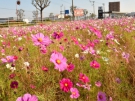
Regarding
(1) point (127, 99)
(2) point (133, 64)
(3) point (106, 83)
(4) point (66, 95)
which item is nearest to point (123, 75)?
(2) point (133, 64)

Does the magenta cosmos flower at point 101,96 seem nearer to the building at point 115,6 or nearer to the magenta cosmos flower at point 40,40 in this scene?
the magenta cosmos flower at point 40,40

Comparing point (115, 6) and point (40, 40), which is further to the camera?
point (115, 6)

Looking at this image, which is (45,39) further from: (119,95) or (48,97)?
(119,95)

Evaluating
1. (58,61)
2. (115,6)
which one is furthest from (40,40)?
(115,6)

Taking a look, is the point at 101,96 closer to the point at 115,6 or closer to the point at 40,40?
the point at 40,40

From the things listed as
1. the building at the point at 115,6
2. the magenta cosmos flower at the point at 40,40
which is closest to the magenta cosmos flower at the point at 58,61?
the magenta cosmos flower at the point at 40,40

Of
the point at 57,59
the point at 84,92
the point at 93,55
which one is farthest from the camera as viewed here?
the point at 93,55

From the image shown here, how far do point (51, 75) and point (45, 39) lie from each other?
15.5 inches

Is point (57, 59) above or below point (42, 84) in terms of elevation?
above

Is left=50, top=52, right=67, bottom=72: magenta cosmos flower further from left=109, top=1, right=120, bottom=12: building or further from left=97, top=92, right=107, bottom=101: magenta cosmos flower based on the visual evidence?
left=109, top=1, right=120, bottom=12: building

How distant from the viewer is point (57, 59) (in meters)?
1.45

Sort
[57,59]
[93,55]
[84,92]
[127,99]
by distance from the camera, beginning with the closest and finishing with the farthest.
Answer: [57,59] < [127,99] < [84,92] < [93,55]

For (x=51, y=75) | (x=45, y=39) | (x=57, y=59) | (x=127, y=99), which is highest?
(x=45, y=39)

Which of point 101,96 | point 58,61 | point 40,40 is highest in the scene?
point 40,40
